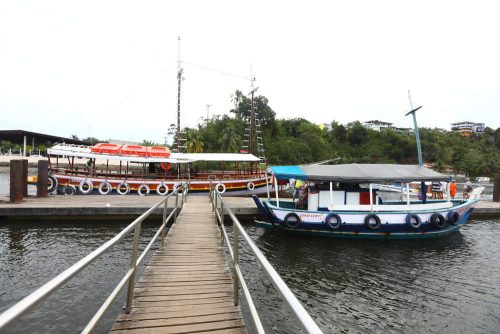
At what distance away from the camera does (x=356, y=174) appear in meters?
14.1

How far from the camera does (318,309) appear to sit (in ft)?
25.2

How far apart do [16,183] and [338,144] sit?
77.5 meters

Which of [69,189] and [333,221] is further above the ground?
[69,189]

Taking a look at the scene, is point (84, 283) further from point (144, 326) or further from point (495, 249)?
point (495, 249)

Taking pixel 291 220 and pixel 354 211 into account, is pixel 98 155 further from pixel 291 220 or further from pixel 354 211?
pixel 354 211

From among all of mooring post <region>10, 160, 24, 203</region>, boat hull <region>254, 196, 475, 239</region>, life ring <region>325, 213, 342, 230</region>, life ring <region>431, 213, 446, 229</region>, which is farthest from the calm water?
mooring post <region>10, 160, 24, 203</region>

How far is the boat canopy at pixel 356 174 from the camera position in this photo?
1375cm

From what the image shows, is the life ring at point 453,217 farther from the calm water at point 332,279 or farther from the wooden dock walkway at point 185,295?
the wooden dock walkway at point 185,295

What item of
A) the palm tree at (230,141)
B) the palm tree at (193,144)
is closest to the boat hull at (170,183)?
the palm tree at (230,141)

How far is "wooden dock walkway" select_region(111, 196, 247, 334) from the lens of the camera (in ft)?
13.3

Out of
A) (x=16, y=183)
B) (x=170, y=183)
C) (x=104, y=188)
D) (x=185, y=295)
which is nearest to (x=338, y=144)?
(x=170, y=183)

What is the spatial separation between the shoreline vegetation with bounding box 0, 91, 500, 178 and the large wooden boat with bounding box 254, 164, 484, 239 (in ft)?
108

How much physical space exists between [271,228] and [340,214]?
3.52 m

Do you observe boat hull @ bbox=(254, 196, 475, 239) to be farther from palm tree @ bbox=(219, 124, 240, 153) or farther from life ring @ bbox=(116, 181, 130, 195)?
palm tree @ bbox=(219, 124, 240, 153)
